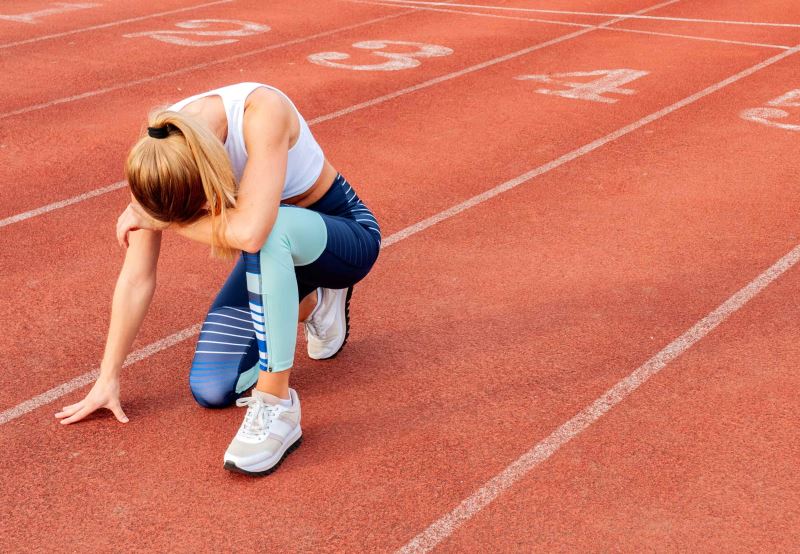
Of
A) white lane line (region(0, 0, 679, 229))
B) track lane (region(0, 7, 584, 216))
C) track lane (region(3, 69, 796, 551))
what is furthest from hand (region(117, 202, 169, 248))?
track lane (region(0, 7, 584, 216))

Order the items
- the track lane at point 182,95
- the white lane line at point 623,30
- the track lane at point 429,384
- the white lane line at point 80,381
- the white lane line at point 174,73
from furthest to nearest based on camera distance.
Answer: the white lane line at point 623,30 → the white lane line at point 174,73 → the track lane at point 182,95 → the white lane line at point 80,381 → the track lane at point 429,384

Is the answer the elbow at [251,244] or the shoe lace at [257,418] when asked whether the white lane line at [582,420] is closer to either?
the shoe lace at [257,418]

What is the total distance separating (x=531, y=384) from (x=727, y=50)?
24.2 feet

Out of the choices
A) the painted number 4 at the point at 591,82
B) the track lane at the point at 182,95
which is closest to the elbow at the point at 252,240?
the track lane at the point at 182,95

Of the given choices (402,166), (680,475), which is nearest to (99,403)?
(680,475)

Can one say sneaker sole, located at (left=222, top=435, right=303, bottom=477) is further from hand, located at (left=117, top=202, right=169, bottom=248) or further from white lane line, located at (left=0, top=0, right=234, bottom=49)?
white lane line, located at (left=0, top=0, right=234, bottom=49)

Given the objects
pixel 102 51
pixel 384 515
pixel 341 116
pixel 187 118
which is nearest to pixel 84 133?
pixel 341 116

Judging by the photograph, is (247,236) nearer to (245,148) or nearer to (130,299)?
(245,148)

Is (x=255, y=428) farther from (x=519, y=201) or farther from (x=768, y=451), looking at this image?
(x=519, y=201)

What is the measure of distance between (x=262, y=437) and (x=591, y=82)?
6596mm

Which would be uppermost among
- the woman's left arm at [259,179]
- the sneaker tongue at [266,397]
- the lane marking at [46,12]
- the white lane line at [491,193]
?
the woman's left arm at [259,179]

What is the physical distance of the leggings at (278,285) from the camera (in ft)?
11.5

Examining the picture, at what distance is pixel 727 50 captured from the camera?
33.9ft

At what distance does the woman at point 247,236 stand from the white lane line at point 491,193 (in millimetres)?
279
